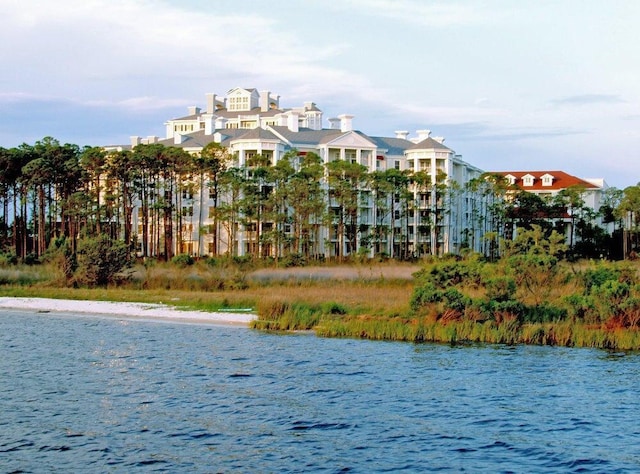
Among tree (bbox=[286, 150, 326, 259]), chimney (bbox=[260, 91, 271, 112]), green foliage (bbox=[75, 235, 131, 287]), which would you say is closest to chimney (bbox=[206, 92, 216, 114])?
chimney (bbox=[260, 91, 271, 112])

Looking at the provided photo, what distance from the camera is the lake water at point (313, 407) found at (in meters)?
14.2

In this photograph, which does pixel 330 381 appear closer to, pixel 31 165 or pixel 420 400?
pixel 420 400

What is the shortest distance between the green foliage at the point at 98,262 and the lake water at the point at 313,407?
56.3 ft

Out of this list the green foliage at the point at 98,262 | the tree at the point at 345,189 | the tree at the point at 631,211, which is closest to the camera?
the green foliage at the point at 98,262

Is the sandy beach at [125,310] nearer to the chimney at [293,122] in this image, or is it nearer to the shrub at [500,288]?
the shrub at [500,288]

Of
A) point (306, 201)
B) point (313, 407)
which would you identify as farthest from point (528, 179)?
point (313, 407)

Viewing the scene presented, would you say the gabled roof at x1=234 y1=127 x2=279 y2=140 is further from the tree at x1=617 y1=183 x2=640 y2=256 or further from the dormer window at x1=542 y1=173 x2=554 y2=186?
the dormer window at x1=542 y1=173 x2=554 y2=186

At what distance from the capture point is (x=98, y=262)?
43406 millimetres

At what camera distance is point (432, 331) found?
26.4 metres

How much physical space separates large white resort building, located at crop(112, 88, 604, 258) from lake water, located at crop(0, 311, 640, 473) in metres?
45.0

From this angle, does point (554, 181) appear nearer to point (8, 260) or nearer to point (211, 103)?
point (211, 103)

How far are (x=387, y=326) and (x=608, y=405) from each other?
1012cm

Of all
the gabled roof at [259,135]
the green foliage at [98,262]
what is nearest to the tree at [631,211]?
the gabled roof at [259,135]

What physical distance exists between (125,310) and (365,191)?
39.4 m
